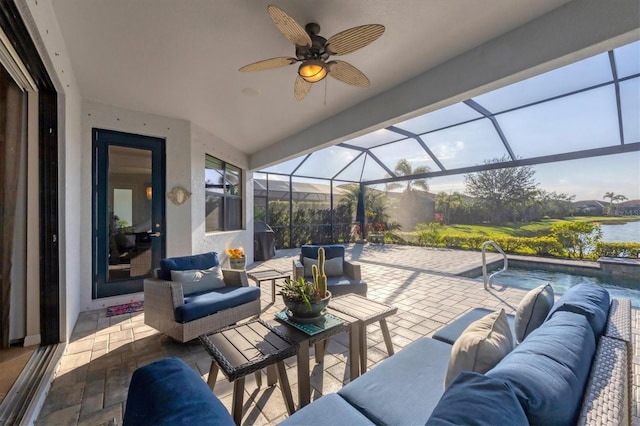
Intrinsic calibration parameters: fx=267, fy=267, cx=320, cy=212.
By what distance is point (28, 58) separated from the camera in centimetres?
203

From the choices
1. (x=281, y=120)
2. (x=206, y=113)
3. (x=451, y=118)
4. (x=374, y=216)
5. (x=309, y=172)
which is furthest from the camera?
(x=374, y=216)

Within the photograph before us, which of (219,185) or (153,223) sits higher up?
(219,185)

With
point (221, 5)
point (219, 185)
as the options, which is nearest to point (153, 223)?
point (219, 185)

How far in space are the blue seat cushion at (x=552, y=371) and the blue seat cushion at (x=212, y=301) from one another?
7.87 ft

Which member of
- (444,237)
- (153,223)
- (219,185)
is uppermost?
(219,185)

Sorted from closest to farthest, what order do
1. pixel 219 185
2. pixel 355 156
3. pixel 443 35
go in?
pixel 443 35
pixel 219 185
pixel 355 156

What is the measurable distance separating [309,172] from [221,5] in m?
7.06

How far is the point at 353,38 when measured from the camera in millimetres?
1949

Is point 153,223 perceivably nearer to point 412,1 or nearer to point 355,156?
point 412,1

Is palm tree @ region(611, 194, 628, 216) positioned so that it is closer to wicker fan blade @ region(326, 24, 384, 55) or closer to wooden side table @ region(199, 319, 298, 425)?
wicker fan blade @ region(326, 24, 384, 55)

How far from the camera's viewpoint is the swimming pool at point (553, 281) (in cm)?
472

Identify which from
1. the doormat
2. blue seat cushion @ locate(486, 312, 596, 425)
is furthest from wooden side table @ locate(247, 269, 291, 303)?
blue seat cushion @ locate(486, 312, 596, 425)

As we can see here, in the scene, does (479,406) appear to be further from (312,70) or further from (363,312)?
(312,70)

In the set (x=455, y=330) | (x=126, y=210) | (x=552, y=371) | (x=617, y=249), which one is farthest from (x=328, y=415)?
(x=617, y=249)
